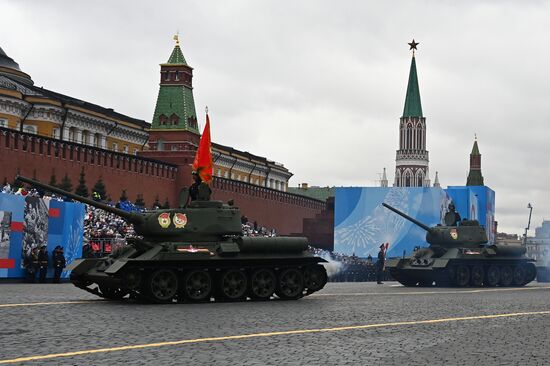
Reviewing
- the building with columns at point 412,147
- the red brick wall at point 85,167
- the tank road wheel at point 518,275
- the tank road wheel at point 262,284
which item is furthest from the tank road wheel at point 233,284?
the building with columns at point 412,147

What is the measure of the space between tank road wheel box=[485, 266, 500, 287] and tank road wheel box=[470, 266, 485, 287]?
0.72 ft

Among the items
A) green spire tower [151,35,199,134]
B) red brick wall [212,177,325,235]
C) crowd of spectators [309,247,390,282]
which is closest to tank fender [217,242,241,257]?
crowd of spectators [309,247,390,282]

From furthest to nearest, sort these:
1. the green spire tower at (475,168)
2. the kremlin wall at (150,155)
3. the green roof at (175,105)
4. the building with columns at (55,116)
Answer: the green spire tower at (475,168) → the green roof at (175,105) → the building with columns at (55,116) → the kremlin wall at (150,155)

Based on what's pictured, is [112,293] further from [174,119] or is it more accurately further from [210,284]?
[174,119]

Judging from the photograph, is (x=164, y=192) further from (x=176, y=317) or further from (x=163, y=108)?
(x=176, y=317)

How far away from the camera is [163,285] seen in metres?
20.3

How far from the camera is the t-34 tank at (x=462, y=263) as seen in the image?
107 ft

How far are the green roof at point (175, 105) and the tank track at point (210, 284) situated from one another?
219 feet

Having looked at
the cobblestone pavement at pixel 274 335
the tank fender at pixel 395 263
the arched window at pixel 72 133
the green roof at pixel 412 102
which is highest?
the green roof at pixel 412 102

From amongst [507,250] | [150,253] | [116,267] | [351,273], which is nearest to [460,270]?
[507,250]

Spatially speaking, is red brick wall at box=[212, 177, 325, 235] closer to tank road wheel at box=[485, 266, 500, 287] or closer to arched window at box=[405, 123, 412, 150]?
tank road wheel at box=[485, 266, 500, 287]

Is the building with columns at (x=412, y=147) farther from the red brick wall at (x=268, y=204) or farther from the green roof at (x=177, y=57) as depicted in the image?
the green roof at (x=177, y=57)

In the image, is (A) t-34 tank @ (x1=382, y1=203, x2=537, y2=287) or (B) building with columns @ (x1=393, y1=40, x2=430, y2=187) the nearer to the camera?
(A) t-34 tank @ (x1=382, y1=203, x2=537, y2=287)

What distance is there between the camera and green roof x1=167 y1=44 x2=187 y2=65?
91125mm
